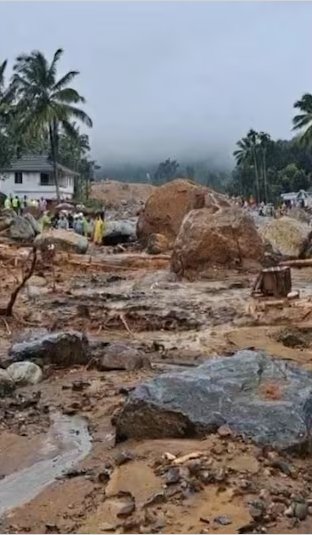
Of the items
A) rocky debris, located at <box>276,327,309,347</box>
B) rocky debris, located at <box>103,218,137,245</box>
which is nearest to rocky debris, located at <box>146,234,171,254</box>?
rocky debris, located at <box>103,218,137,245</box>

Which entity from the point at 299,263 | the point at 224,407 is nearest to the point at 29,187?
the point at 299,263

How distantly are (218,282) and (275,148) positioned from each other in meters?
55.3

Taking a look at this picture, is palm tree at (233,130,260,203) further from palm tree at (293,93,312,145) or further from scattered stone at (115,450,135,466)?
scattered stone at (115,450,135,466)

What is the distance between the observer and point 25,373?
8.64m

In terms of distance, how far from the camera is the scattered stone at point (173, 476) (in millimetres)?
4875

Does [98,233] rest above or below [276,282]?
above

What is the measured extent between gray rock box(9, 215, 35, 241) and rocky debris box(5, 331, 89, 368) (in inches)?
661

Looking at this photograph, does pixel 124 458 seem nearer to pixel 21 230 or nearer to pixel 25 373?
pixel 25 373

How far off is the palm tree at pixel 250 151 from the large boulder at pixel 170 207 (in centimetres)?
4020

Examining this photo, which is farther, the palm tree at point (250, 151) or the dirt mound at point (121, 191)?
the dirt mound at point (121, 191)

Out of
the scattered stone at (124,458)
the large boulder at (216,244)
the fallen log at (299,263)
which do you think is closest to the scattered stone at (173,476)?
the scattered stone at (124,458)

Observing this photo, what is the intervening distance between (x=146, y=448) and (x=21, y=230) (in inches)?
864

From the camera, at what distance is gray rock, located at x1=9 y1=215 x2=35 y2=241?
26.5 meters

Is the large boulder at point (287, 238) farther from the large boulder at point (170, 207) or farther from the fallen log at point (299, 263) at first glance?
the large boulder at point (170, 207)
